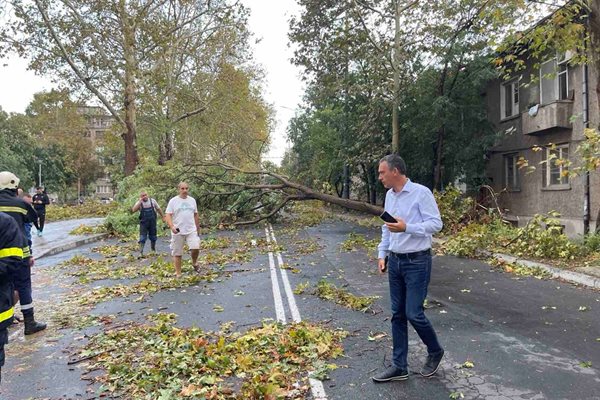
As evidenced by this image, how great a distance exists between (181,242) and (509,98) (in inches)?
688

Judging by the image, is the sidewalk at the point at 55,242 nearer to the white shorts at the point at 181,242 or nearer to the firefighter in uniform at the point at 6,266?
the white shorts at the point at 181,242

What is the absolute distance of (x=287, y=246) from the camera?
14.5 metres

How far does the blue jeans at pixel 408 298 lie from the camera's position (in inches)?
162

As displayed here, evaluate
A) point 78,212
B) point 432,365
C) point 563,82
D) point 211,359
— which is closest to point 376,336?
point 432,365

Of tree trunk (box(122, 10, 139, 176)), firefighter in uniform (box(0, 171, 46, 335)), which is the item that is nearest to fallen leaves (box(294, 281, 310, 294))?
firefighter in uniform (box(0, 171, 46, 335))

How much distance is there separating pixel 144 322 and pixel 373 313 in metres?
3.20

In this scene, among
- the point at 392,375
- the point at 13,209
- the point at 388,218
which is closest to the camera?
the point at 388,218

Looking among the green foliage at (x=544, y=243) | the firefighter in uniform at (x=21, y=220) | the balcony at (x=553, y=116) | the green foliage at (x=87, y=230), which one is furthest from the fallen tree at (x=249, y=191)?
the firefighter in uniform at (x=21, y=220)

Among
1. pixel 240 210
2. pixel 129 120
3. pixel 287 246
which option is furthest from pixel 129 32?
pixel 287 246

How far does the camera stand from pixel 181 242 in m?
9.59

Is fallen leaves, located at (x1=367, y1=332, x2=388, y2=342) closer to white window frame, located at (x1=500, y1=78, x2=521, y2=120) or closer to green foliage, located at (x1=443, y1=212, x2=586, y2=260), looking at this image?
green foliage, located at (x1=443, y1=212, x2=586, y2=260)

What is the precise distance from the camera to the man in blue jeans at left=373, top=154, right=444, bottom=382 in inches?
161

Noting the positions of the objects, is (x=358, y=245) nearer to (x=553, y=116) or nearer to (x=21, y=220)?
(x=553, y=116)

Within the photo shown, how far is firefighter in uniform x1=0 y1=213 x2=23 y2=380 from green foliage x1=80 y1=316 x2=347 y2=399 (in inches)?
48.9
